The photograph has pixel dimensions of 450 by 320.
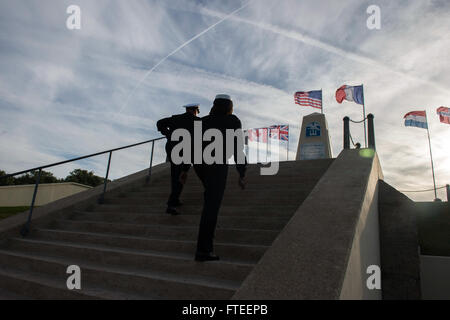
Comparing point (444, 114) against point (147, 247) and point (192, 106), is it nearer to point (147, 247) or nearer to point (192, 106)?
point (192, 106)

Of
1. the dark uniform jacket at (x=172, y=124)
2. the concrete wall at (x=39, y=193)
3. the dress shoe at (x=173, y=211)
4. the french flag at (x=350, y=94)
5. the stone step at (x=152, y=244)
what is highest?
the french flag at (x=350, y=94)

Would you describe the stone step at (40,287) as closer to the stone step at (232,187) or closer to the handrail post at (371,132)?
the stone step at (232,187)

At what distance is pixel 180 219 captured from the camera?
4102 millimetres

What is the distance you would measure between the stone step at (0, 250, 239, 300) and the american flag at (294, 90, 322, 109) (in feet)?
51.9

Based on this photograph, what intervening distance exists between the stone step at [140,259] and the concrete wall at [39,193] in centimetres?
1111

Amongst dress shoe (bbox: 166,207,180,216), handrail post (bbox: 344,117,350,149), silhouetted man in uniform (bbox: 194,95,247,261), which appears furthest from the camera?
handrail post (bbox: 344,117,350,149)

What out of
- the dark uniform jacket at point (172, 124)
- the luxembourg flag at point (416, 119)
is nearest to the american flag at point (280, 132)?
the luxembourg flag at point (416, 119)

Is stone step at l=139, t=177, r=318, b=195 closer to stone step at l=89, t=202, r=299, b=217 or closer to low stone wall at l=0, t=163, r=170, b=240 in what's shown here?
low stone wall at l=0, t=163, r=170, b=240

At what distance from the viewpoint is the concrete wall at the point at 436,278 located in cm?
685

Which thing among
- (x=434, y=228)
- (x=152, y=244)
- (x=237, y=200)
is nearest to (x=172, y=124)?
(x=237, y=200)

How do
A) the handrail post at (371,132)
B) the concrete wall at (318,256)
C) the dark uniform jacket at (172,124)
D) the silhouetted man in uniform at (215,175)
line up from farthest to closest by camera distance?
the handrail post at (371,132)
the dark uniform jacket at (172,124)
the silhouetted man in uniform at (215,175)
the concrete wall at (318,256)

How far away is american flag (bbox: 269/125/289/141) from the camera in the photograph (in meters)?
20.8

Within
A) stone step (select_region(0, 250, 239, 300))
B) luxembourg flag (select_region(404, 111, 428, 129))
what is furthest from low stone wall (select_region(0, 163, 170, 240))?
luxembourg flag (select_region(404, 111, 428, 129))
